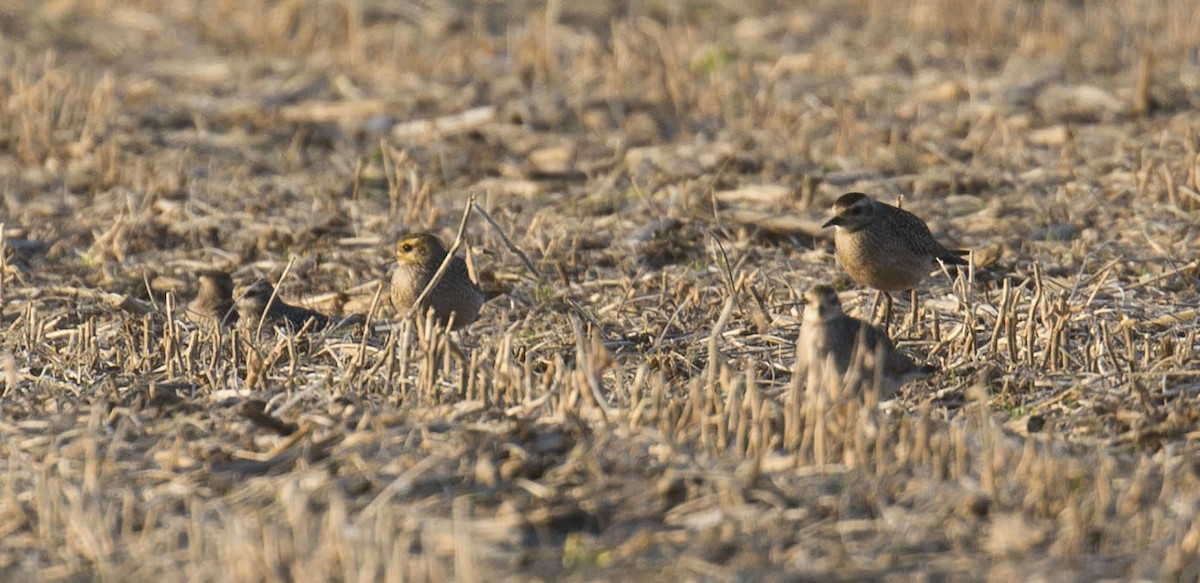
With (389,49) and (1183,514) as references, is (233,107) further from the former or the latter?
(1183,514)

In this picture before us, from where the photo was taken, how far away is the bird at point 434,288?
32.8 ft

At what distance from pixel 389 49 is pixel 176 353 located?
9.19m

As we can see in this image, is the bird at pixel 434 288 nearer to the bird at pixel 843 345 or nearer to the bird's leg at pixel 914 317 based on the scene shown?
the bird at pixel 843 345

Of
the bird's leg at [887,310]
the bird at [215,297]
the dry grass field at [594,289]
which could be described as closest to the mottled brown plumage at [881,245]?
the bird's leg at [887,310]

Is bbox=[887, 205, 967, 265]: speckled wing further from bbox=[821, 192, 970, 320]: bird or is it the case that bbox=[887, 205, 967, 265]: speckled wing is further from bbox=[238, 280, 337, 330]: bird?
bbox=[238, 280, 337, 330]: bird

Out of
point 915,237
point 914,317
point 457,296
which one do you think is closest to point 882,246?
point 915,237

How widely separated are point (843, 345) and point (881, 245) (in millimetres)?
1824

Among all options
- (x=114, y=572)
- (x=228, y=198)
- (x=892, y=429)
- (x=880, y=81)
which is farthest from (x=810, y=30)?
(x=114, y=572)

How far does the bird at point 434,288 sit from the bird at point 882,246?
211 cm

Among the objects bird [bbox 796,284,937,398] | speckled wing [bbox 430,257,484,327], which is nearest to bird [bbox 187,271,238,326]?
speckled wing [bbox 430,257,484,327]

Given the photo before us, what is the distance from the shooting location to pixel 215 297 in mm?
10836

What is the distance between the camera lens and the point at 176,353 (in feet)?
29.3

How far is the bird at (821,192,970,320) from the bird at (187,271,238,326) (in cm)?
370

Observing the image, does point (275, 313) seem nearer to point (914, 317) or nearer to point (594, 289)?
point (594, 289)
